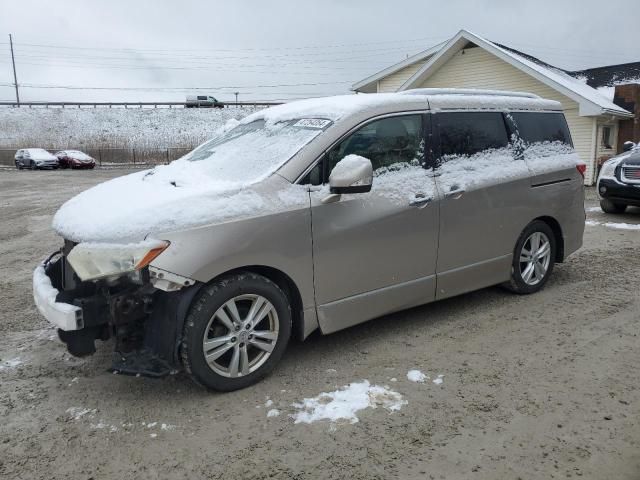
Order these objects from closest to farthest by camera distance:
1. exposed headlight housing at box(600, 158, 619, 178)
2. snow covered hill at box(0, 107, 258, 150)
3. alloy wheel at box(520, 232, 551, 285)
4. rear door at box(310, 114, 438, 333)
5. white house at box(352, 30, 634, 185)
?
rear door at box(310, 114, 438, 333), alloy wheel at box(520, 232, 551, 285), exposed headlight housing at box(600, 158, 619, 178), white house at box(352, 30, 634, 185), snow covered hill at box(0, 107, 258, 150)

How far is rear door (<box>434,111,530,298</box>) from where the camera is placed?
13.9ft

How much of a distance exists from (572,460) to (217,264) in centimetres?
217

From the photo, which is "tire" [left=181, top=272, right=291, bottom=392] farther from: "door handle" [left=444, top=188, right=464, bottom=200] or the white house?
the white house

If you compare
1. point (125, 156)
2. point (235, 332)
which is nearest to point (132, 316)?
point (235, 332)

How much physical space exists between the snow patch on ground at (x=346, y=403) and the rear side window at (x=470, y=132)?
2011 millimetres

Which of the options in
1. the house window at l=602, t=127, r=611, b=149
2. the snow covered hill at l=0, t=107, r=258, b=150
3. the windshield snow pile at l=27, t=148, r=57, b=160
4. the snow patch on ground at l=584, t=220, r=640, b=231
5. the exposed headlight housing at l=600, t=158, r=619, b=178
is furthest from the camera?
the snow covered hill at l=0, t=107, r=258, b=150

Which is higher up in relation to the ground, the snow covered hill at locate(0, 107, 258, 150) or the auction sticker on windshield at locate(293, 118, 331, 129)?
the snow covered hill at locate(0, 107, 258, 150)

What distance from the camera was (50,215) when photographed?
11.5 meters

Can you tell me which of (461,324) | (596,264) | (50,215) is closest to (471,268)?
(461,324)

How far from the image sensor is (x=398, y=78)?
21.3m

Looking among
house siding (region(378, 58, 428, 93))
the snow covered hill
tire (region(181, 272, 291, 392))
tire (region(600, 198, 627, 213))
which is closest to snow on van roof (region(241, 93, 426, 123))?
tire (region(181, 272, 291, 392))

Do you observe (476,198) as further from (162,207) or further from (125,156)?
(125,156)

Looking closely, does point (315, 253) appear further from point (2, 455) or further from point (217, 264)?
point (2, 455)

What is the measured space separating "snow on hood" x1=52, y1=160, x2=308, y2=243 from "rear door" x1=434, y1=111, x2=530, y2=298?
1.41m
